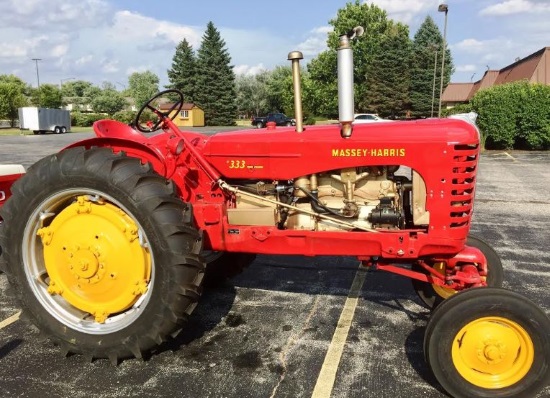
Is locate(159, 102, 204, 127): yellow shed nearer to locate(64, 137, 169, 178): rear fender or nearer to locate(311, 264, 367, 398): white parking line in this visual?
locate(311, 264, 367, 398): white parking line

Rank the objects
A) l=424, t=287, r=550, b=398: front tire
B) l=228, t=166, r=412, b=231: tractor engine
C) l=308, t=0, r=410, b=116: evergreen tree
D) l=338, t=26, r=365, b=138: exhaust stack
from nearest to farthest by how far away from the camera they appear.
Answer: l=424, t=287, r=550, b=398: front tire, l=338, t=26, r=365, b=138: exhaust stack, l=228, t=166, r=412, b=231: tractor engine, l=308, t=0, r=410, b=116: evergreen tree

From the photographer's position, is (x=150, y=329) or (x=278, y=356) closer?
(x=150, y=329)

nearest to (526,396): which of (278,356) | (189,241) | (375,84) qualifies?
(278,356)

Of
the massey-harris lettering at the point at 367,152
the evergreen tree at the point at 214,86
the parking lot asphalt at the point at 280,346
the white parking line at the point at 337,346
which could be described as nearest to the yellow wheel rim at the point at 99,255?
the parking lot asphalt at the point at 280,346

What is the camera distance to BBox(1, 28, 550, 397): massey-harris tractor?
109 inches

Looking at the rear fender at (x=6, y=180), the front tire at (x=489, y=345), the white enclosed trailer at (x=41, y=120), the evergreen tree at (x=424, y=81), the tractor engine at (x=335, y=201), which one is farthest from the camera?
the evergreen tree at (x=424, y=81)

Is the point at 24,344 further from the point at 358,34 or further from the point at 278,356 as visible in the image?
the point at 358,34

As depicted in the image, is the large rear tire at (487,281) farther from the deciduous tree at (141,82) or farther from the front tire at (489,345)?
the deciduous tree at (141,82)

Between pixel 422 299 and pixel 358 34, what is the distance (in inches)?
85.1

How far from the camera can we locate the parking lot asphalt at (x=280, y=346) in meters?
2.91

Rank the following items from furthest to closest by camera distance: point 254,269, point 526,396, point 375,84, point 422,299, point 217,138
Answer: point 375,84, point 254,269, point 422,299, point 217,138, point 526,396

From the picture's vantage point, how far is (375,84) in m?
49.2

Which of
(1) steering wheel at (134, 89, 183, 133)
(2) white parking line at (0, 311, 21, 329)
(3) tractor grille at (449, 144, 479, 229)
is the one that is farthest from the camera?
(2) white parking line at (0, 311, 21, 329)

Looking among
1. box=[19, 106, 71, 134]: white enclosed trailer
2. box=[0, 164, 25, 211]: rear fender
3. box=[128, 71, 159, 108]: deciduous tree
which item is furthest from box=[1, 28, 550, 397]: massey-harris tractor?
box=[128, 71, 159, 108]: deciduous tree
